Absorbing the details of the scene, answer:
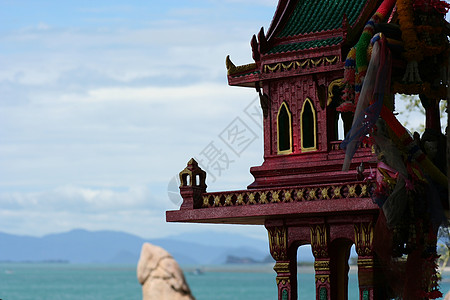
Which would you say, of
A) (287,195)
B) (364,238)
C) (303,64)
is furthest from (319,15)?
(364,238)

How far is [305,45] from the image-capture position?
23.6 meters

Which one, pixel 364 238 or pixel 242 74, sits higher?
pixel 242 74

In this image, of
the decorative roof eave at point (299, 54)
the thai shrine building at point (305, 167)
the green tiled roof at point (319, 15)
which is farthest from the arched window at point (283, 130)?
the green tiled roof at point (319, 15)

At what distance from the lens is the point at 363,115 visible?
66.9 feet

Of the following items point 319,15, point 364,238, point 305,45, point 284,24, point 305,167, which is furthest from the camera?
point 284,24

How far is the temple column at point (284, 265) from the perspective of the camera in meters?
23.3

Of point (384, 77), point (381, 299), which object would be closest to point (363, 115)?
point (384, 77)

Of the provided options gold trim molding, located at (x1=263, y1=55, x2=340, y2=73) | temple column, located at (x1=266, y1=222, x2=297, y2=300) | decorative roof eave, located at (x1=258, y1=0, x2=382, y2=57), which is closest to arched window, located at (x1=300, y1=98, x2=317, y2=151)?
gold trim molding, located at (x1=263, y1=55, x2=340, y2=73)

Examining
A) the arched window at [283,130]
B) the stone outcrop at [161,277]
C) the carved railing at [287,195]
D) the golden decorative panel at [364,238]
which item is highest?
the arched window at [283,130]

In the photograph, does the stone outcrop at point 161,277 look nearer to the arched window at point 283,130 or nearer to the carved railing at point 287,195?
the carved railing at point 287,195

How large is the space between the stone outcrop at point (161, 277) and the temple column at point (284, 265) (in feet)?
30.0

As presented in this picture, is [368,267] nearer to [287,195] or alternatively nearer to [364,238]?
[364,238]

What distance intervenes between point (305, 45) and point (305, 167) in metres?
2.41

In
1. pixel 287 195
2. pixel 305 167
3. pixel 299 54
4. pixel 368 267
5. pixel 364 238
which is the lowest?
pixel 368 267
